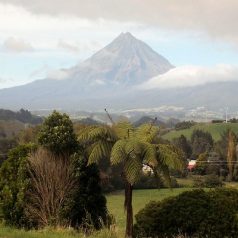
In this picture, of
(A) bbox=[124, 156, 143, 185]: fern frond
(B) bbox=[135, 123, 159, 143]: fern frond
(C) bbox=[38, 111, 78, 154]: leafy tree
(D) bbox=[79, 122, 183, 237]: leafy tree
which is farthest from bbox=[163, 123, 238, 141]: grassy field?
(A) bbox=[124, 156, 143, 185]: fern frond

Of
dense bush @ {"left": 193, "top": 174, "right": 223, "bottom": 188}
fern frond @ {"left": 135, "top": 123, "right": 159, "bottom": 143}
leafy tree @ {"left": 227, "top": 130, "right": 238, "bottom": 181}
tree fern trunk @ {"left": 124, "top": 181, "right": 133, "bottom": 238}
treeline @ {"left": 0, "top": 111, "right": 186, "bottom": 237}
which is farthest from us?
leafy tree @ {"left": 227, "top": 130, "right": 238, "bottom": 181}

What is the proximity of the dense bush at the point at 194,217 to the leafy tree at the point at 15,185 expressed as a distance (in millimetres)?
3344

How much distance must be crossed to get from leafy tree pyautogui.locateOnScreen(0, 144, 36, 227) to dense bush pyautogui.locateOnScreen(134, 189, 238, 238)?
3.34m

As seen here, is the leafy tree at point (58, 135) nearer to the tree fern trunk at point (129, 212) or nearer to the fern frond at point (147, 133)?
the fern frond at point (147, 133)

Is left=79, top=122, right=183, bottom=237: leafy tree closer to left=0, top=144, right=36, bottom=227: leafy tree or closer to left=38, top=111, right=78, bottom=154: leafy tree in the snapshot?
left=38, top=111, right=78, bottom=154: leafy tree

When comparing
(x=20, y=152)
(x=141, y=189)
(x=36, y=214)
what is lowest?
(x=141, y=189)

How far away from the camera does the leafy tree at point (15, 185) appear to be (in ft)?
46.6

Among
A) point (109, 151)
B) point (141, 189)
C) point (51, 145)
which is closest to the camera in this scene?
point (109, 151)

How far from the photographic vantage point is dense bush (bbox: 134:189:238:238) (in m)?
12.1

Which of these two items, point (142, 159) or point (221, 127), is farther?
point (221, 127)

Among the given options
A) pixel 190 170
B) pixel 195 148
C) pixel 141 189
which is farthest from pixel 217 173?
pixel 195 148

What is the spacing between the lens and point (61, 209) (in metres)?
14.0

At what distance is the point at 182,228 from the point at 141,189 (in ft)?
170

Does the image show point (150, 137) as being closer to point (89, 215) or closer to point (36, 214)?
point (89, 215)
